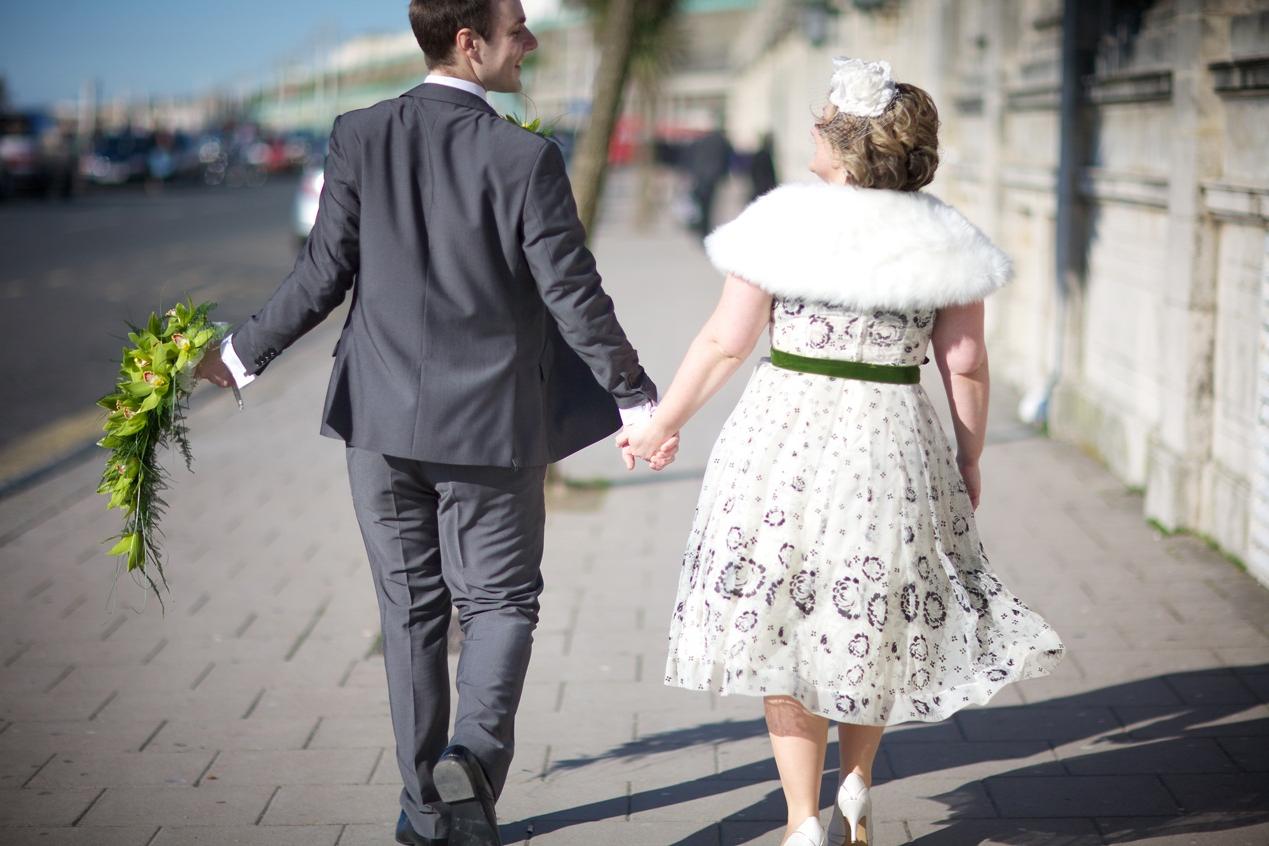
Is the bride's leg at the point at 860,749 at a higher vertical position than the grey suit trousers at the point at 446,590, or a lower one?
lower

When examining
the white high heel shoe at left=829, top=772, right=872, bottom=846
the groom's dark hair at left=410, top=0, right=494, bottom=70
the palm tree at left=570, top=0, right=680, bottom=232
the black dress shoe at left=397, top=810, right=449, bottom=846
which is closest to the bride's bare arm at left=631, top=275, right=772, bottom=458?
the groom's dark hair at left=410, top=0, right=494, bottom=70

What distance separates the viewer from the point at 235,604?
5.72 meters

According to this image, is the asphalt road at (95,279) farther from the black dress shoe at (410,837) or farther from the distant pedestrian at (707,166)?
the distant pedestrian at (707,166)

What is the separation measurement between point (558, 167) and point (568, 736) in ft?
6.02

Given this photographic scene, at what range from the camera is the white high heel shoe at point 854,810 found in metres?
3.34

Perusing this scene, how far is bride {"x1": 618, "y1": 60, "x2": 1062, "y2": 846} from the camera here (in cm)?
310

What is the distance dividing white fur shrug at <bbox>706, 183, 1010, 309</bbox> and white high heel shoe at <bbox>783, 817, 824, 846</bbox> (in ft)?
3.71

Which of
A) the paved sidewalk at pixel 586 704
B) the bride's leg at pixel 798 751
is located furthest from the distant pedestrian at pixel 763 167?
the bride's leg at pixel 798 751

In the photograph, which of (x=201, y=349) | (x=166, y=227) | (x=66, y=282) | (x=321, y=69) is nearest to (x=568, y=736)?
(x=201, y=349)

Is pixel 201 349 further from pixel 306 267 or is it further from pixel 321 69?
pixel 321 69

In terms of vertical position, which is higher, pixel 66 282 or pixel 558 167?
pixel 558 167

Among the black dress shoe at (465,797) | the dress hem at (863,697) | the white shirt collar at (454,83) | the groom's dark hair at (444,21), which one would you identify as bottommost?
the black dress shoe at (465,797)

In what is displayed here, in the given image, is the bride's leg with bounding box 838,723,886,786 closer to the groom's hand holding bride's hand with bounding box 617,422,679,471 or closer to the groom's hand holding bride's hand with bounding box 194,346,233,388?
the groom's hand holding bride's hand with bounding box 617,422,679,471

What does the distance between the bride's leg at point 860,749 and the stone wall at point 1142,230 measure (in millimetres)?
1399
